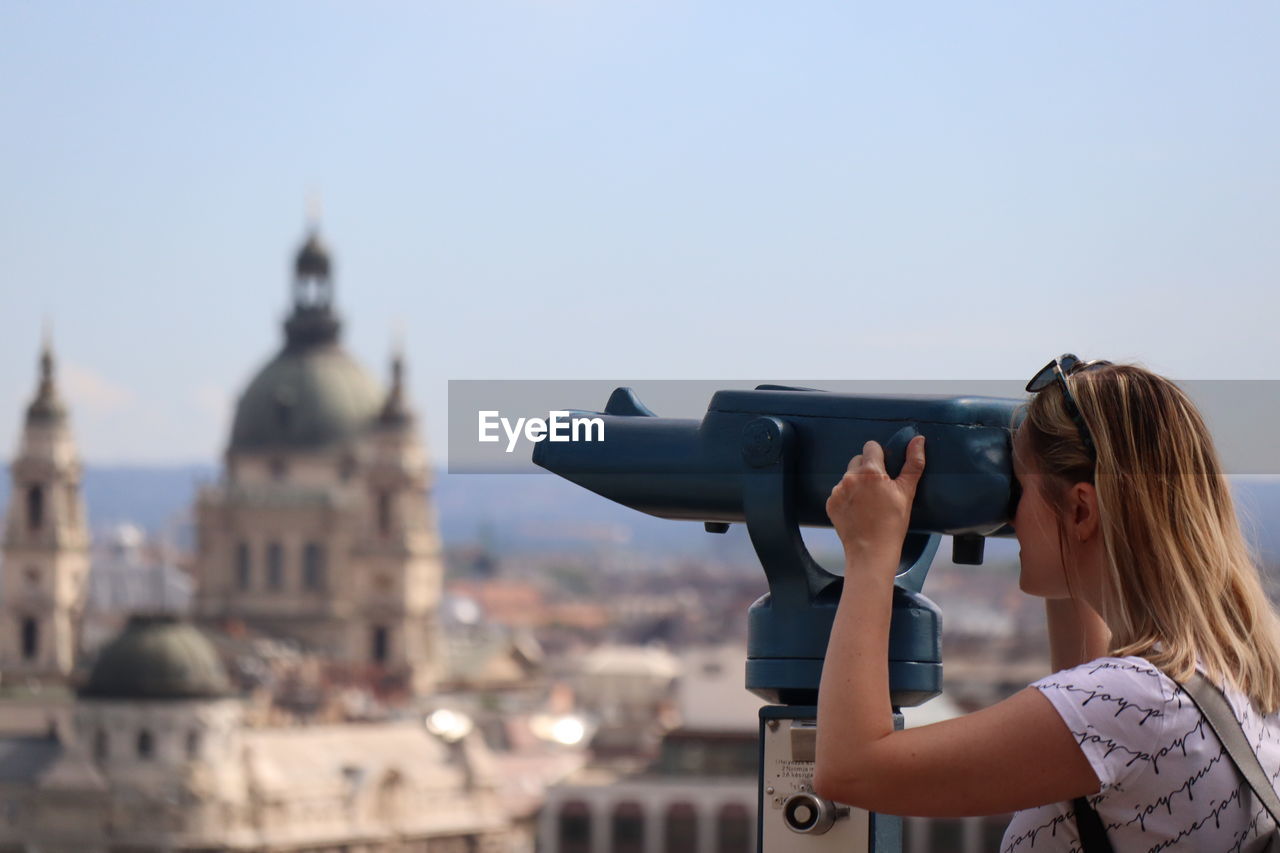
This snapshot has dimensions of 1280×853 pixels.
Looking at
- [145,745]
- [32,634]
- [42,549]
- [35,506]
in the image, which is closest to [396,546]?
[42,549]

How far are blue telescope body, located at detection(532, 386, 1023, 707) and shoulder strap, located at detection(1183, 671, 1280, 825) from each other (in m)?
A: 0.28

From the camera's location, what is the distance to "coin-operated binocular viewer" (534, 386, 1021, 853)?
224 centimetres

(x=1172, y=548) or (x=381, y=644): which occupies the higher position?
(x=1172, y=548)

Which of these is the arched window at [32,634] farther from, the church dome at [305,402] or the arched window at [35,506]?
the church dome at [305,402]

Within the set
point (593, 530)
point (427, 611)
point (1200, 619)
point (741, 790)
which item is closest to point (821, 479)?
point (1200, 619)

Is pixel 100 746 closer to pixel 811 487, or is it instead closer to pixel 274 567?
pixel 274 567

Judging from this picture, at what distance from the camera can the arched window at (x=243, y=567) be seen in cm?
6638

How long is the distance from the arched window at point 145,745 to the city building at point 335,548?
635 inches

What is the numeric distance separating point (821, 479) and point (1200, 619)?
0.38 meters

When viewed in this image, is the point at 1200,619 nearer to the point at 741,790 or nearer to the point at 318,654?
the point at 741,790

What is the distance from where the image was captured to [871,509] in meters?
2.17

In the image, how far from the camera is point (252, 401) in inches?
2707

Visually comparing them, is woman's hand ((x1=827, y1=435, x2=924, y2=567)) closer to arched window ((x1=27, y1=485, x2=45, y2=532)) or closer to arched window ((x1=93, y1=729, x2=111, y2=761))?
arched window ((x1=93, y1=729, x2=111, y2=761))

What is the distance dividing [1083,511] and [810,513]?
27 cm
